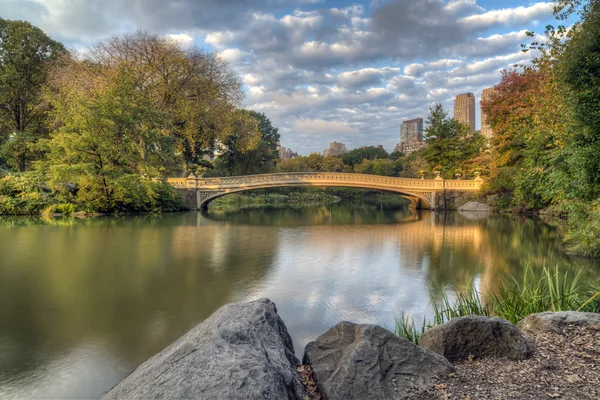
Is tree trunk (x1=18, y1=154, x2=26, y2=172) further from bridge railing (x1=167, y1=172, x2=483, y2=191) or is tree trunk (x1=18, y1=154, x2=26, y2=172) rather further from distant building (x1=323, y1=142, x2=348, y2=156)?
distant building (x1=323, y1=142, x2=348, y2=156)

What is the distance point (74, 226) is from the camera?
1259 centimetres

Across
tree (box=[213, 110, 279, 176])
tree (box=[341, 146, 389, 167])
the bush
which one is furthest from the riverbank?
tree (box=[341, 146, 389, 167])

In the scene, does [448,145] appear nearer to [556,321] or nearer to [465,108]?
[556,321]

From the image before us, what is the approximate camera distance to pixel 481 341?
2.39 meters

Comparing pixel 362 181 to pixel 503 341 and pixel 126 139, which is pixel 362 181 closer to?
pixel 126 139

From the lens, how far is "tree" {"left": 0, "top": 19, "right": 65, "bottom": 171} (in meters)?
19.5

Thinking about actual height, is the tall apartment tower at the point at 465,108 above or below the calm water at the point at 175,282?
above

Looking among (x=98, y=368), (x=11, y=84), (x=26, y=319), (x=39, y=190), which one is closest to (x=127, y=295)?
(x=26, y=319)

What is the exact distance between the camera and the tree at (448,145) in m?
25.9

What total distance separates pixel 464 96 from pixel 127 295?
10923 cm

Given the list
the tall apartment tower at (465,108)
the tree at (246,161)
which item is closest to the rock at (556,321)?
the tree at (246,161)

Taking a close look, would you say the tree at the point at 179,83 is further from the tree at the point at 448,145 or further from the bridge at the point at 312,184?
the tree at the point at 448,145

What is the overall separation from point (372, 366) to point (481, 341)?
2.84ft

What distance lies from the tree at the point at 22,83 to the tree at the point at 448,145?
24.4 meters
